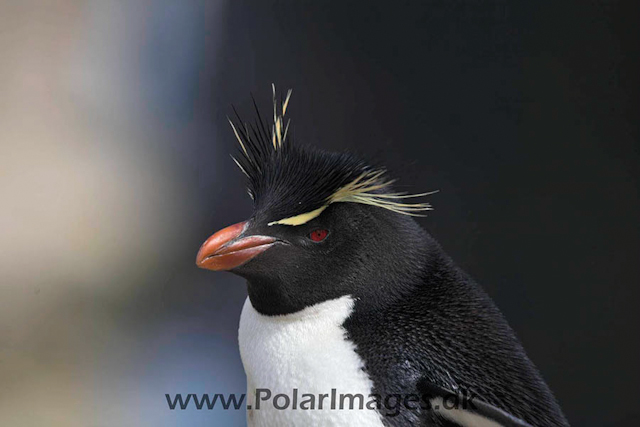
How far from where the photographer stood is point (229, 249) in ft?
2.65

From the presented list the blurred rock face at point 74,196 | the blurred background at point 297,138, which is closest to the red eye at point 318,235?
the blurred background at point 297,138

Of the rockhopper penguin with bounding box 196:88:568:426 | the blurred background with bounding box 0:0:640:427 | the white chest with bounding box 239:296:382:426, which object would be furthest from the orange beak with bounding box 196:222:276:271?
the blurred background with bounding box 0:0:640:427

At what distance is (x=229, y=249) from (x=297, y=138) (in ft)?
2.46

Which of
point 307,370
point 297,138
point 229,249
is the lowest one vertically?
point 307,370

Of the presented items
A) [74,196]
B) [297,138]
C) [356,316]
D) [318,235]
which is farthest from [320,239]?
[74,196]

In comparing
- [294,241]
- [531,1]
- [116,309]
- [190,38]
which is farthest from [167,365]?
[531,1]

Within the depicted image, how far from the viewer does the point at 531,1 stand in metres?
1.54

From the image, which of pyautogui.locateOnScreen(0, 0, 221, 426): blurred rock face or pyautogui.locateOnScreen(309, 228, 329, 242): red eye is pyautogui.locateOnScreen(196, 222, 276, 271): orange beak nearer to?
pyautogui.locateOnScreen(309, 228, 329, 242): red eye

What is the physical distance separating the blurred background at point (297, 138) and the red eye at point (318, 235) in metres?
0.69

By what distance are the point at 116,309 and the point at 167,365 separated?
19 centimetres

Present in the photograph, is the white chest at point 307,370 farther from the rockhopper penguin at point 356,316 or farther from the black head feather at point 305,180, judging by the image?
the black head feather at point 305,180

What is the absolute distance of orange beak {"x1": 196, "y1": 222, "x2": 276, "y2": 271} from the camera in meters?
0.80

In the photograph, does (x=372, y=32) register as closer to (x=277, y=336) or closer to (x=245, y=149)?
(x=245, y=149)

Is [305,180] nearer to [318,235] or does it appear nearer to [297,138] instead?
[318,235]
